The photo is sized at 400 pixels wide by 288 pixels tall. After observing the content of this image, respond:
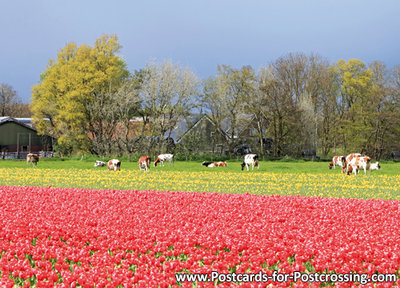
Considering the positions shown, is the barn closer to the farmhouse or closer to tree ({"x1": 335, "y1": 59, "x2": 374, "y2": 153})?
the farmhouse

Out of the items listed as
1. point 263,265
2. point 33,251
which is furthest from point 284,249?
point 33,251

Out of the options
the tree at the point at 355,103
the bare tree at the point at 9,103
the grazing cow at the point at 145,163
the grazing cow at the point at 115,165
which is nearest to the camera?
the grazing cow at the point at 145,163

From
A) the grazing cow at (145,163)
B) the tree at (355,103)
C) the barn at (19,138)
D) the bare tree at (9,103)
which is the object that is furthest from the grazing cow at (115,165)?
the bare tree at (9,103)

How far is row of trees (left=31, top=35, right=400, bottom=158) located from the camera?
166 feet

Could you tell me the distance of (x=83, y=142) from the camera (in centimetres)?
5441

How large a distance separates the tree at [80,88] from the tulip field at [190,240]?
41.8 meters

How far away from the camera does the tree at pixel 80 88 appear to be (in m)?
54.0

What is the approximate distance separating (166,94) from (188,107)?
3.54m

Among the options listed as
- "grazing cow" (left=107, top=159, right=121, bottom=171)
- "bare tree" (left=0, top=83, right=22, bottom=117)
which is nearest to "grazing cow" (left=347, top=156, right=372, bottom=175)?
"grazing cow" (left=107, top=159, right=121, bottom=171)

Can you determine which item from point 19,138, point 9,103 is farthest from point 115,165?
point 9,103

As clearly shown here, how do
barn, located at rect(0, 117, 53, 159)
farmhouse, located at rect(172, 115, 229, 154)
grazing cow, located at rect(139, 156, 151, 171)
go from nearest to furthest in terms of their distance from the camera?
grazing cow, located at rect(139, 156, 151, 171), farmhouse, located at rect(172, 115, 229, 154), barn, located at rect(0, 117, 53, 159)

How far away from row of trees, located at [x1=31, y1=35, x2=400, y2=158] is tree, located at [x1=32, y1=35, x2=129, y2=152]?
14 centimetres

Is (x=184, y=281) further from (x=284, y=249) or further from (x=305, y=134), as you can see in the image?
(x=305, y=134)

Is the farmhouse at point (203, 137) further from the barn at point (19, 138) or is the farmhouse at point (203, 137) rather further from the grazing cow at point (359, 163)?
the barn at point (19, 138)
